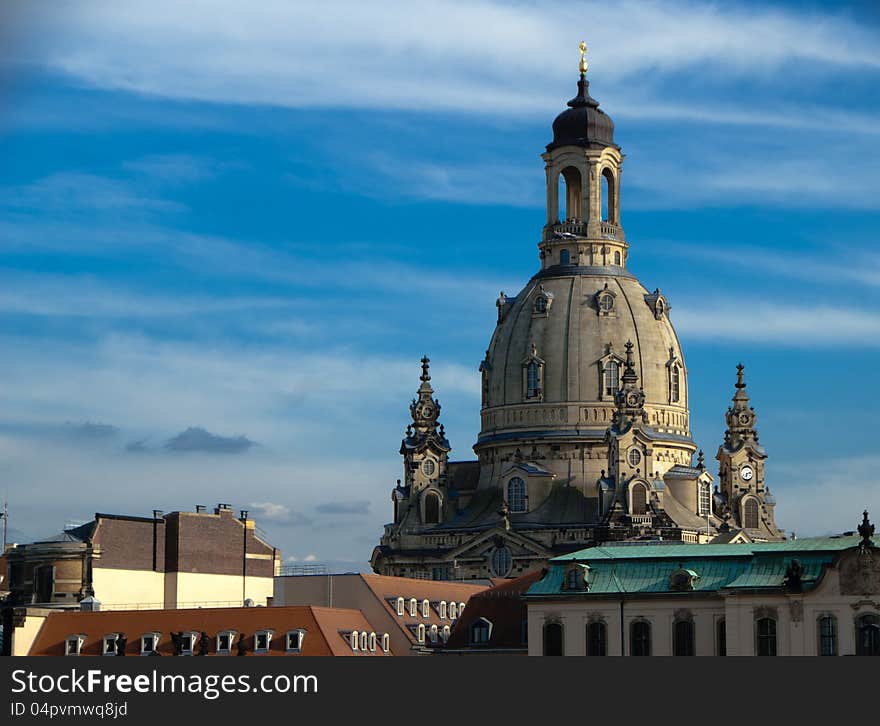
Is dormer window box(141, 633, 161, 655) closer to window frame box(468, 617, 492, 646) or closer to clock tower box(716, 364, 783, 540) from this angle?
window frame box(468, 617, 492, 646)

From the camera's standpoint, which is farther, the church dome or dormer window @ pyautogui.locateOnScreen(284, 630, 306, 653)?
the church dome

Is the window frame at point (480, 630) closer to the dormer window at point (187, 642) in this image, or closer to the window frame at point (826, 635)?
the dormer window at point (187, 642)

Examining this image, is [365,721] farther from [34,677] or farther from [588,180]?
[588,180]

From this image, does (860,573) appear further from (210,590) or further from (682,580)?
(210,590)

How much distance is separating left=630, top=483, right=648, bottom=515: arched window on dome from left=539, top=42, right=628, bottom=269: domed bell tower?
19604 mm

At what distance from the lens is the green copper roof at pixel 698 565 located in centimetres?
11306

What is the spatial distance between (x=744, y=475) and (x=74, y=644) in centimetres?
6145

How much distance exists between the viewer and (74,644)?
408ft

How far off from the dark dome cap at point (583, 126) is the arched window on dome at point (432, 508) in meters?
26.0

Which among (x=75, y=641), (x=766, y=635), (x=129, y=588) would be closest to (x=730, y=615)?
(x=766, y=635)

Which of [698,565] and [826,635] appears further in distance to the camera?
[698,565]

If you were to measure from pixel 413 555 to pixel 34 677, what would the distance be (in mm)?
74978

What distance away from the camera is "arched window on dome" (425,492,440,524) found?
17275 cm

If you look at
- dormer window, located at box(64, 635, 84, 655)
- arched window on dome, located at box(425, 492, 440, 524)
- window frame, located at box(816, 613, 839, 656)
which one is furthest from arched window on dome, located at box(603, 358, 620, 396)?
window frame, located at box(816, 613, 839, 656)
